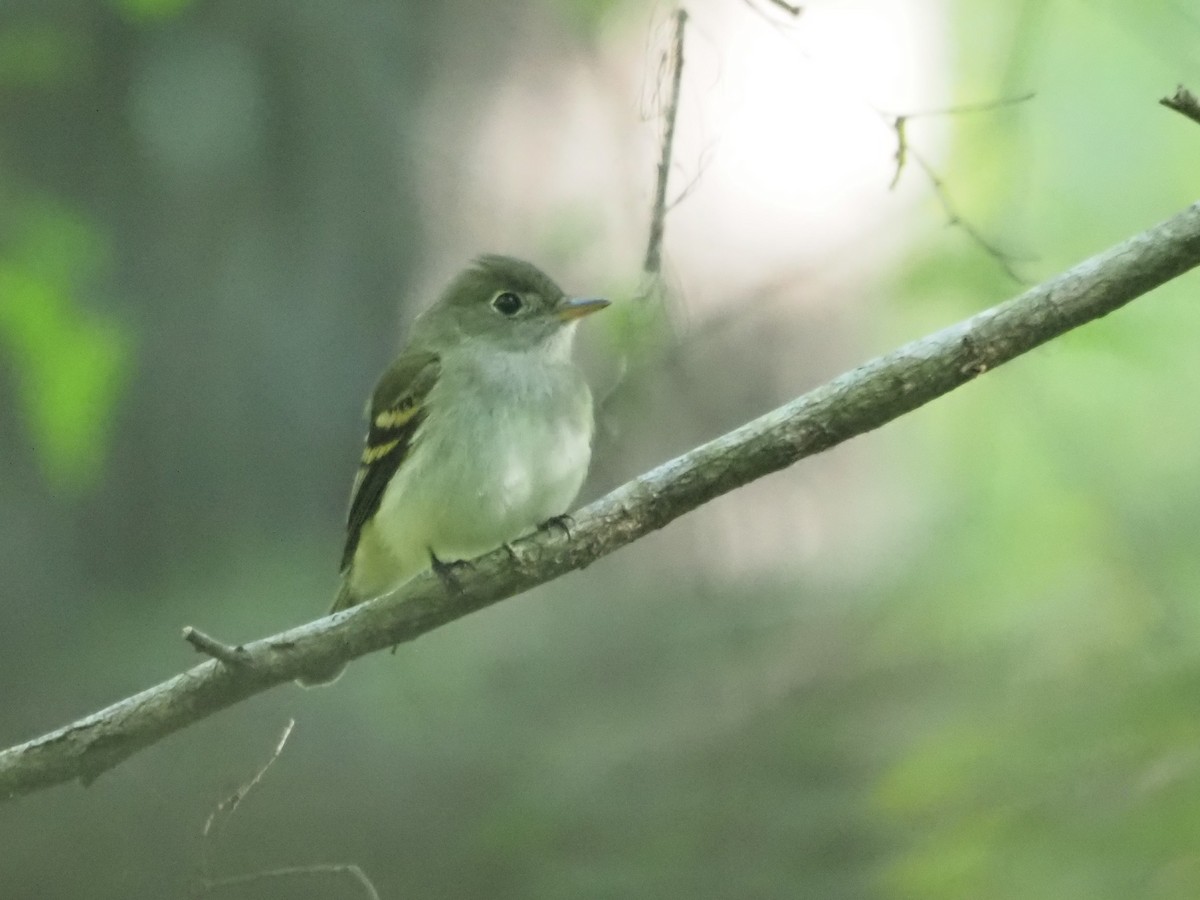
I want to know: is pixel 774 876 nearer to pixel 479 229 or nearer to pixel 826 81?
pixel 479 229

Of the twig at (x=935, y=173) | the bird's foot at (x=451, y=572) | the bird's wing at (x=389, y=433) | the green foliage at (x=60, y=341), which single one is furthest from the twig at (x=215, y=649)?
the twig at (x=935, y=173)

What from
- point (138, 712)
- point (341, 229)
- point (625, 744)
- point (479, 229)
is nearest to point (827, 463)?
point (625, 744)

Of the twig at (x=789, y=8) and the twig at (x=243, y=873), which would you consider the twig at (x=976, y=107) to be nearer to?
the twig at (x=789, y=8)

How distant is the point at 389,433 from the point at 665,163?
502mm

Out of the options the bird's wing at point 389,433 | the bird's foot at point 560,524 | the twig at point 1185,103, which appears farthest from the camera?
the bird's wing at point 389,433

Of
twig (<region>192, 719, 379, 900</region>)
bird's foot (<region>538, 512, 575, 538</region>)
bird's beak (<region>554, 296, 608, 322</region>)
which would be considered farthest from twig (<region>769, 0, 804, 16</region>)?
twig (<region>192, 719, 379, 900</region>)

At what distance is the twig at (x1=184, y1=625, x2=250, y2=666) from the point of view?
1145 mm

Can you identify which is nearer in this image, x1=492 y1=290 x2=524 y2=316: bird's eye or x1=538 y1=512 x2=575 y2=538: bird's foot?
x1=538 y1=512 x2=575 y2=538: bird's foot

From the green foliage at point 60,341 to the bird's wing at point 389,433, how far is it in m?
0.33

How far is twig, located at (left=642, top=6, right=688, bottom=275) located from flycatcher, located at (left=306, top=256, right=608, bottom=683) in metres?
0.10

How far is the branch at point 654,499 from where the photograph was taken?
120cm

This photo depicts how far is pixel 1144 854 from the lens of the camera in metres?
1.43

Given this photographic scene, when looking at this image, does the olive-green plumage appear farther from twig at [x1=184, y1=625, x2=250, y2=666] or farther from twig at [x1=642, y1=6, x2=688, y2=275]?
twig at [x1=184, y1=625, x2=250, y2=666]

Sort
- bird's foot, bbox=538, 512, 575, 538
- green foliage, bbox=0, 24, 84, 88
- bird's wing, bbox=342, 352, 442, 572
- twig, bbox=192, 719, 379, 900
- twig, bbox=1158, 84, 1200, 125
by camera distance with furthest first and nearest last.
→ green foliage, bbox=0, 24, 84, 88
bird's wing, bbox=342, 352, 442, 572
twig, bbox=192, 719, 379, 900
bird's foot, bbox=538, 512, 575, 538
twig, bbox=1158, 84, 1200, 125
